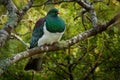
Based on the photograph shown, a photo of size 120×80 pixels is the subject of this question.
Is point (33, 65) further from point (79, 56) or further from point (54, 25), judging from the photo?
point (79, 56)

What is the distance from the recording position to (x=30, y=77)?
5758 mm

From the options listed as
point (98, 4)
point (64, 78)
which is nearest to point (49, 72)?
point (64, 78)

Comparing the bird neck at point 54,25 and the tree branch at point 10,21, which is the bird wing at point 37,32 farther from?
the tree branch at point 10,21

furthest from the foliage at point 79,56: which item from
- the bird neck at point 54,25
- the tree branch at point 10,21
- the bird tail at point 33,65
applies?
the tree branch at point 10,21

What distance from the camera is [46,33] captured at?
5117 mm

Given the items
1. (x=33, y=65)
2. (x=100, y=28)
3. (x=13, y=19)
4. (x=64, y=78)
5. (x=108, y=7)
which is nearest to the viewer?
(x=13, y=19)

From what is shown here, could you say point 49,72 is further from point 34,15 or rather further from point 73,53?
point 34,15

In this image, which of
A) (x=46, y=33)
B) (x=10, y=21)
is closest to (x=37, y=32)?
(x=46, y=33)

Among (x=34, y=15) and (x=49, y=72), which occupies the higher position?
(x=34, y=15)

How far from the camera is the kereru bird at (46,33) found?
16.5ft

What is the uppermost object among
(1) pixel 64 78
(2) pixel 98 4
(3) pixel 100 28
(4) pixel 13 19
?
(4) pixel 13 19

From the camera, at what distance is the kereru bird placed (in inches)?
198

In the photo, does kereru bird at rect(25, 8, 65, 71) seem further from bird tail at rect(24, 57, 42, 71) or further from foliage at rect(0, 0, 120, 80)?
foliage at rect(0, 0, 120, 80)

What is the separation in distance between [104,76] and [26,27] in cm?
134
